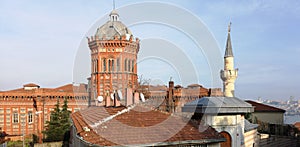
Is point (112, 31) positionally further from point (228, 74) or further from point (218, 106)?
point (218, 106)

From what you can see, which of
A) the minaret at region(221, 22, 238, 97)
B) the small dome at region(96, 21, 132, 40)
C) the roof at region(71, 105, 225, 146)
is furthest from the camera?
the small dome at region(96, 21, 132, 40)

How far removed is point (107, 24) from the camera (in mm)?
46781

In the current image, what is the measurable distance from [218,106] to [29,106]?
33.8 meters

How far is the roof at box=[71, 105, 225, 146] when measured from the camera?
8.24 m

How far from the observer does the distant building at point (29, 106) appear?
38.2m

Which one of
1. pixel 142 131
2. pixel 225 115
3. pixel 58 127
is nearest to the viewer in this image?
pixel 142 131

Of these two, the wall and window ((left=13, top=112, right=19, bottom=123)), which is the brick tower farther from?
the wall

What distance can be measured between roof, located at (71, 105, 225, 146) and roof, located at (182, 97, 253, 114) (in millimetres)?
2187

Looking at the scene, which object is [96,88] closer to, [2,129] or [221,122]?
[2,129]

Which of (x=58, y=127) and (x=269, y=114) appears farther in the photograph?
(x=269, y=114)

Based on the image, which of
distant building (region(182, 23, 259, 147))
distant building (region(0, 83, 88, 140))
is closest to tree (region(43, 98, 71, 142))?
distant building (region(0, 83, 88, 140))

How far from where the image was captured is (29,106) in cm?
3997

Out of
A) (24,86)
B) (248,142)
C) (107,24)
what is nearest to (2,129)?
(24,86)

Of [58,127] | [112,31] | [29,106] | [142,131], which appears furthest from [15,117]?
[142,131]
